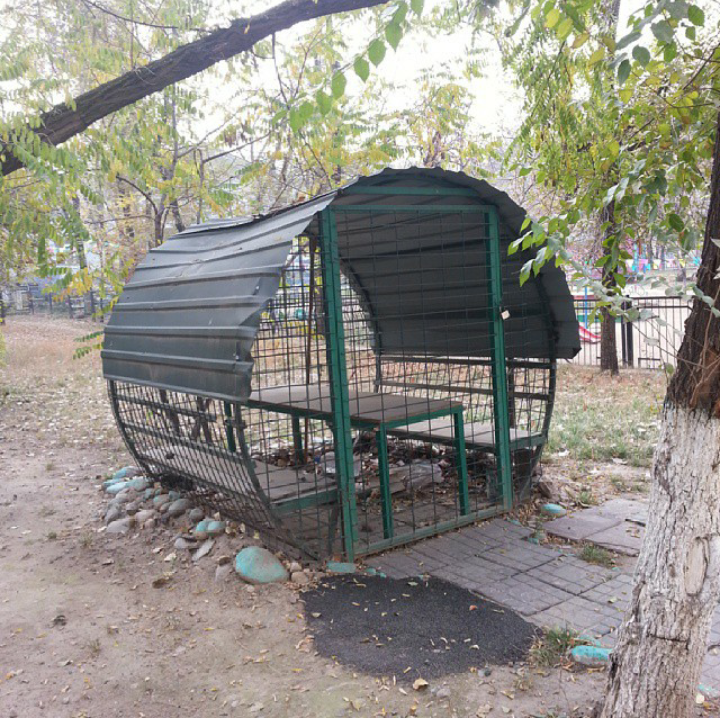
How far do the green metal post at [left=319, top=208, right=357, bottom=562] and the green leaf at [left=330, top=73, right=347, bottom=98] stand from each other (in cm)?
224

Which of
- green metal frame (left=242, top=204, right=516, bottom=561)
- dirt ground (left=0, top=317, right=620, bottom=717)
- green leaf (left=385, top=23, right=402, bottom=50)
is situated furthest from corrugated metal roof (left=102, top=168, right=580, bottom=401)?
green leaf (left=385, top=23, right=402, bottom=50)

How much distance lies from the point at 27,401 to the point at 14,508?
6.72 m

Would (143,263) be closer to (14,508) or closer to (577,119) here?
(14,508)

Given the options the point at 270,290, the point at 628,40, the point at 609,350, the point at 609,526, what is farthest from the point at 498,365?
the point at 609,350

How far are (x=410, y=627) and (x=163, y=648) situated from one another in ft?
4.81

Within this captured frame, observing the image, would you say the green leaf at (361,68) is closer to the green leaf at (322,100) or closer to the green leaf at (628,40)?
the green leaf at (322,100)

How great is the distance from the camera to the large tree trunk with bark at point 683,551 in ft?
8.89

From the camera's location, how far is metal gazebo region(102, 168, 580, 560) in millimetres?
4832

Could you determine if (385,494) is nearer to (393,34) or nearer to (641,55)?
(393,34)

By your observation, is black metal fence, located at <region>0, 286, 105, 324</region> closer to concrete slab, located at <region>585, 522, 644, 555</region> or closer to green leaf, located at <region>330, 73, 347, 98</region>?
concrete slab, located at <region>585, 522, 644, 555</region>

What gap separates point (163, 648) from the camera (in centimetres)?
413

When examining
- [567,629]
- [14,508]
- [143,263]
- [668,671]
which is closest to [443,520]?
[567,629]

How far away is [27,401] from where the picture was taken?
13062mm

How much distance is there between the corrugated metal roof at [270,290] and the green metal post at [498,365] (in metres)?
0.18
